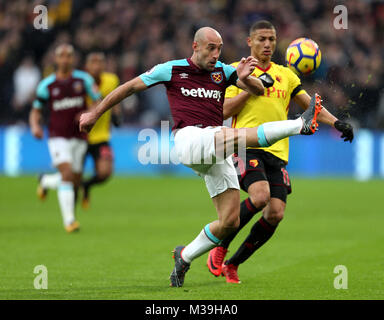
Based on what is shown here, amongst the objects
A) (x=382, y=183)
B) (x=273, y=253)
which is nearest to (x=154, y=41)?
(x=382, y=183)

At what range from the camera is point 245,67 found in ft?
22.9

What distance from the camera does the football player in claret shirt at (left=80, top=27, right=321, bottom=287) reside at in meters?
6.74

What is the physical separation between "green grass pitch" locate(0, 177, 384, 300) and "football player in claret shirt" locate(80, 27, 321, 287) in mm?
545

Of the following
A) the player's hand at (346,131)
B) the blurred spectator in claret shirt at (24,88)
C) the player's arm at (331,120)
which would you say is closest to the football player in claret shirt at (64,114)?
the player's arm at (331,120)

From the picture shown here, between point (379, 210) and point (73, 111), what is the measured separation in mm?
5950

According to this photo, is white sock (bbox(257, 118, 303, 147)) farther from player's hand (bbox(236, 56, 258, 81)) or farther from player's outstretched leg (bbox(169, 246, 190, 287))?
player's outstretched leg (bbox(169, 246, 190, 287))

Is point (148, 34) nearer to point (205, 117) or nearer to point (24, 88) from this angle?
point (24, 88)

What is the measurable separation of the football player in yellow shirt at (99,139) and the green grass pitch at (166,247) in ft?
1.98

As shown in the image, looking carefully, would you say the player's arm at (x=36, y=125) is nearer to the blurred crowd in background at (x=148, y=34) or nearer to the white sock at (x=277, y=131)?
the white sock at (x=277, y=131)

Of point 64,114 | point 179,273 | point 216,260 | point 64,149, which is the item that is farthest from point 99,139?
point 179,273

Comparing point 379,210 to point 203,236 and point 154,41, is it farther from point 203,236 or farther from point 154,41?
point 154,41

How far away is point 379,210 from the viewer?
48.5 feet
